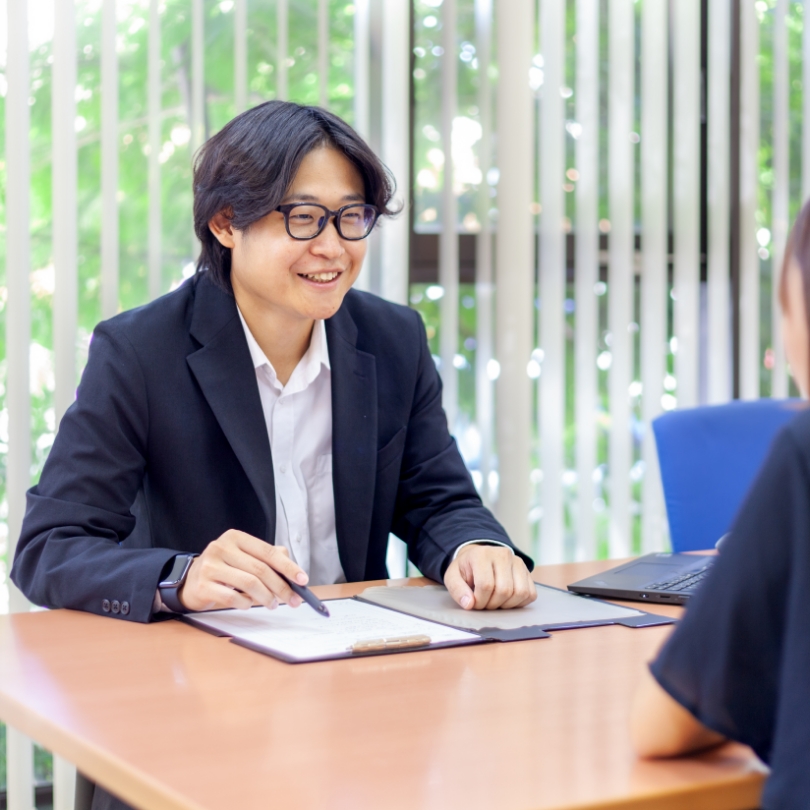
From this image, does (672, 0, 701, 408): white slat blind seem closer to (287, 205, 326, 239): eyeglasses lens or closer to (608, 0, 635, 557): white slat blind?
(608, 0, 635, 557): white slat blind

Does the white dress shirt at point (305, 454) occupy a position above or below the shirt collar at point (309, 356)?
below

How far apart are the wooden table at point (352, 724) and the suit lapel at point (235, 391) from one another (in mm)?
465

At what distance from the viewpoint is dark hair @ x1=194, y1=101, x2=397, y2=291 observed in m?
1.96

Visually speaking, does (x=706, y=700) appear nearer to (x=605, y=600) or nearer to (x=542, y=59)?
(x=605, y=600)

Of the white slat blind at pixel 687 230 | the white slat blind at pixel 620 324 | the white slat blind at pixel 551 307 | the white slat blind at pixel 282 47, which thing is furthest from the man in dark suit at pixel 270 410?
the white slat blind at pixel 687 230

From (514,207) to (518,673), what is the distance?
189 centimetres

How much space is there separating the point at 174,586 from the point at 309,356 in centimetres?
71

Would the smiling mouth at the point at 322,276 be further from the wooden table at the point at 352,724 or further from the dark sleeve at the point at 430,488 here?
the wooden table at the point at 352,724

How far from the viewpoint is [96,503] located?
1.75 m

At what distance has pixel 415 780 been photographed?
0.90 meters

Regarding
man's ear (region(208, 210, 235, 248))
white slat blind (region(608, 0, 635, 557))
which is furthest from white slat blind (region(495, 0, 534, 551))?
man's ear (region(208, 210, 235, 248))

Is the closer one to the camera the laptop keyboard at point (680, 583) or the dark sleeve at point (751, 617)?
the dark sleeve at point (751, 617)

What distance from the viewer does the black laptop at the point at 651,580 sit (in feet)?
5.56

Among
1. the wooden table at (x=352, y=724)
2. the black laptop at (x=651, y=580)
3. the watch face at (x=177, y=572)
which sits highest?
the watch face at (x=177, y=572)
